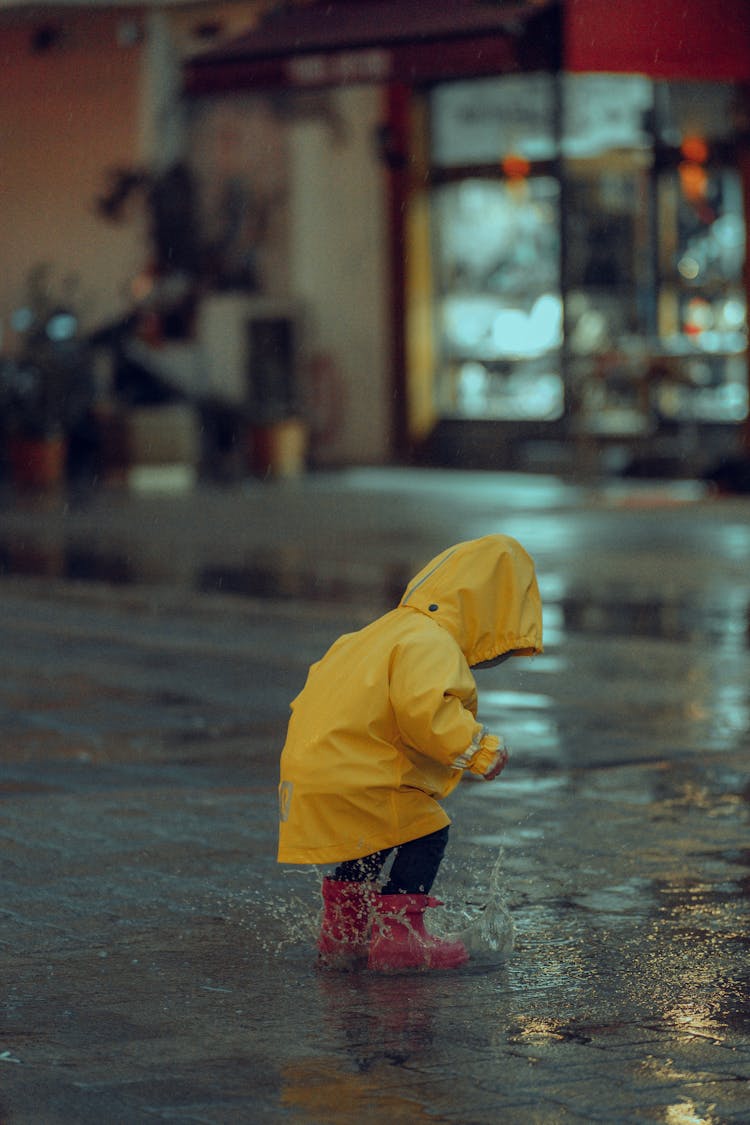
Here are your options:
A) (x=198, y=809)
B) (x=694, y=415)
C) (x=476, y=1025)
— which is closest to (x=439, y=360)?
(x=694, y=415)

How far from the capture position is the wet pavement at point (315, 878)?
4.52 m

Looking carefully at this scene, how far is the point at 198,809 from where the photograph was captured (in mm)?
7414

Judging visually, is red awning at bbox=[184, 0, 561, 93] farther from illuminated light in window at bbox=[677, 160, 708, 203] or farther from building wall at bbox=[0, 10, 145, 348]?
building wall at bbox=[0, 10, 145, 348]

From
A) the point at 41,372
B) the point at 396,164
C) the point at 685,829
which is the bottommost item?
the point at 685,829

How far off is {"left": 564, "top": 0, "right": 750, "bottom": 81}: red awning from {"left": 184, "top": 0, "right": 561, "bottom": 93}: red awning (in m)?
0.33

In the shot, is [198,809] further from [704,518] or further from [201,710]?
[704,518]

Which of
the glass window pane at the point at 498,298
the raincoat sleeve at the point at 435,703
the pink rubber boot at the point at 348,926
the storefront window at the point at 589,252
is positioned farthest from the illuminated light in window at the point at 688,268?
the raincoat sleeve at the point at 435,703

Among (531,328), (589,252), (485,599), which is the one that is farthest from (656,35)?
(485,599)

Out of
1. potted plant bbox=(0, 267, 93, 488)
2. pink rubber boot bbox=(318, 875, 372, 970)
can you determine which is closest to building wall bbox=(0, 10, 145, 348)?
potted plant bbox=(0, 267, 93, 488)

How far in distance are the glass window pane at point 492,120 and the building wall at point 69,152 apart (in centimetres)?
349

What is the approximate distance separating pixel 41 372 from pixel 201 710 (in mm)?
13063

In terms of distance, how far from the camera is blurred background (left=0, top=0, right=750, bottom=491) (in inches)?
851

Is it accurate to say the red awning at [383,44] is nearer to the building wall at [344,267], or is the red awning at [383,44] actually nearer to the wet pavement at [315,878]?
the building wall at [344,267]

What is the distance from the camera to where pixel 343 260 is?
2422 cm
